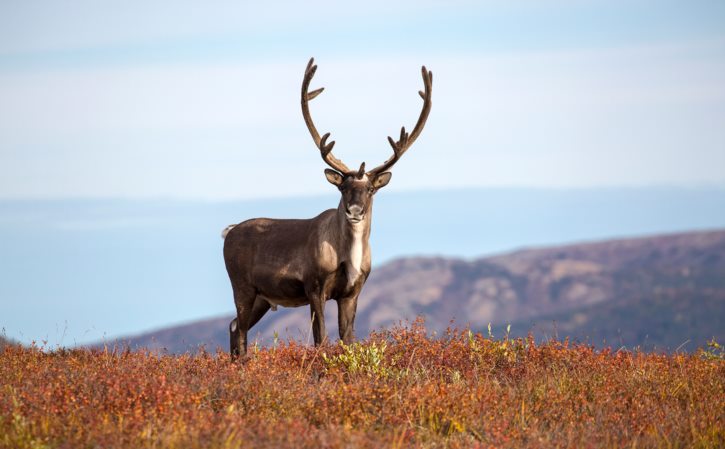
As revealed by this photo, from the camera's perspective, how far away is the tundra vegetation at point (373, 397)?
28.6 ft

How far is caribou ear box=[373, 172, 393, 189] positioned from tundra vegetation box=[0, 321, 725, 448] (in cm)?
166

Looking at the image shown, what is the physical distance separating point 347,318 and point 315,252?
0.83 metres

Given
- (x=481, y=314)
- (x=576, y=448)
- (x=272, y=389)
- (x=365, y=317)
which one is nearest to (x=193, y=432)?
(x=272, y=389)

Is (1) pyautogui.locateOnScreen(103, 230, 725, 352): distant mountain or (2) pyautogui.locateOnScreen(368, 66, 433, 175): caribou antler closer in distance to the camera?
(2) pyautogui.locateOnScreen(368, 66, 433, 175): caribou antler

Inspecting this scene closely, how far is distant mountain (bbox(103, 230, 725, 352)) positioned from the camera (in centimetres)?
12156

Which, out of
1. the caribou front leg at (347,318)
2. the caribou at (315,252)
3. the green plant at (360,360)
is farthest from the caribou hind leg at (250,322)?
the green plant at (360,360)

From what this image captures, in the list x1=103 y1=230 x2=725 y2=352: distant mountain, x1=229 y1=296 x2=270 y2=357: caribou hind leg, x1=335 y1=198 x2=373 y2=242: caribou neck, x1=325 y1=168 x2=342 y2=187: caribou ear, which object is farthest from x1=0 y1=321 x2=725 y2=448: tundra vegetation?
x1=103 y1=230 x2=725 y2=352: distant mountain

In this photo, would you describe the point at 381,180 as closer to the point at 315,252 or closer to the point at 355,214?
the point at 355,214

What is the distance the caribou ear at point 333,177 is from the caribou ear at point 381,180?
1.32 ft

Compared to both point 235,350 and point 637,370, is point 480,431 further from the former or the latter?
point 235,350

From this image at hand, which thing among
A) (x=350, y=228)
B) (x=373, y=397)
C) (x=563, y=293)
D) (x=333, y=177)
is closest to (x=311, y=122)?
(x=333, y=177)

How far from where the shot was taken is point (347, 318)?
12766 millimetres

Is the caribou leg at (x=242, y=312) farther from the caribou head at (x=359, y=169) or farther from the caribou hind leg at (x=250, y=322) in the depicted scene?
the caribou head at (x=359, y=169)

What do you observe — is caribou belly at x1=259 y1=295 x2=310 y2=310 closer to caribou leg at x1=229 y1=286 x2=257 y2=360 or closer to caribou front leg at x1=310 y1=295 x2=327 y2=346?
caribou leg at x1=229 y1=286 x2=257 y2=360
